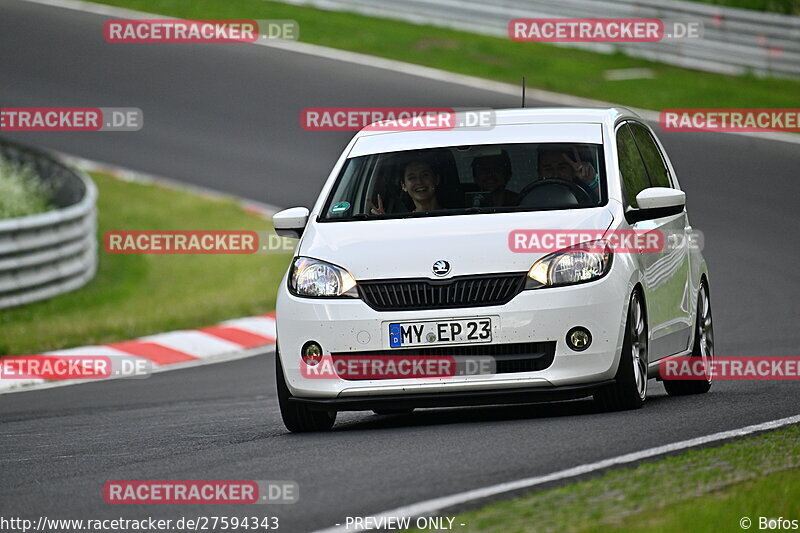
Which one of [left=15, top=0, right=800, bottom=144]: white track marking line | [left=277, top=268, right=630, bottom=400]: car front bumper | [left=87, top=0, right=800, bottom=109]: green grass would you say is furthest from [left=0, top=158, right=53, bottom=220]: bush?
[left=277, top=268, right=630, bottom=400]: car front bumper

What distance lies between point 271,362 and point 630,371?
235 inches

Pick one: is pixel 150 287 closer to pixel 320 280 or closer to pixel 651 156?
pixel 651 156

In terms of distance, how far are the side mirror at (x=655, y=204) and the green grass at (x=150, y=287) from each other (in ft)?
24.5

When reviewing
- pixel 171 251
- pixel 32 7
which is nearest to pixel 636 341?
pixel 171 251

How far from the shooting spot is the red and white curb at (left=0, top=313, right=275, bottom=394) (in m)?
14.7

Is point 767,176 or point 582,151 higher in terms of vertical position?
point 582,151

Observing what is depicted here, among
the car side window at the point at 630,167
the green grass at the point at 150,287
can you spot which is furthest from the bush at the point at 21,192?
the car side window at the point at 630,167

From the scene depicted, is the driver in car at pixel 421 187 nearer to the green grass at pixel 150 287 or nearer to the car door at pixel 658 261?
the car door at pixel 658 261

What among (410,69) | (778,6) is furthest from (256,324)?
(778,6)

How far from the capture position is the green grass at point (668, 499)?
559 cm

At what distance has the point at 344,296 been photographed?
8.55 metres

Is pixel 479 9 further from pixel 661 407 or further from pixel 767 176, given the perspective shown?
pixel 661 407

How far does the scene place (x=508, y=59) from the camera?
28.0 metres

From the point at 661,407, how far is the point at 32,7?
2507 centimetres
